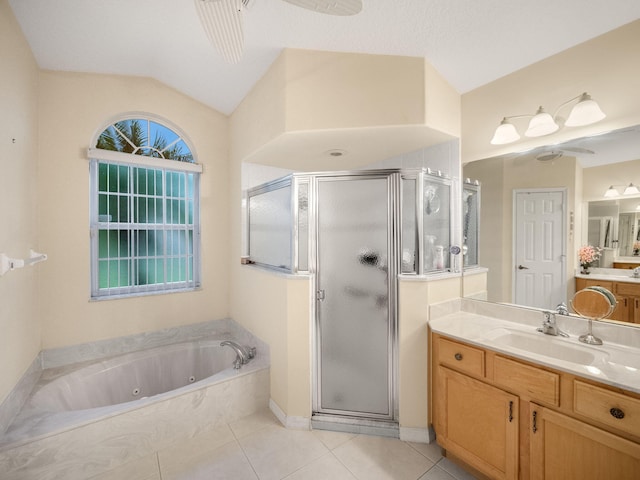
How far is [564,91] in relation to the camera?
1.67 m

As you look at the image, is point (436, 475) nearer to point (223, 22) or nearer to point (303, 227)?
point (303, 227)

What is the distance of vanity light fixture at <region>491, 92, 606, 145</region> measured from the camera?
156 cm

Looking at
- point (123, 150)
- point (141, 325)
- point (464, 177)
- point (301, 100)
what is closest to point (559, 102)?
point (464, 177)

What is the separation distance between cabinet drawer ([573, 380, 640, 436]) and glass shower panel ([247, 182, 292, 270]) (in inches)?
71.2

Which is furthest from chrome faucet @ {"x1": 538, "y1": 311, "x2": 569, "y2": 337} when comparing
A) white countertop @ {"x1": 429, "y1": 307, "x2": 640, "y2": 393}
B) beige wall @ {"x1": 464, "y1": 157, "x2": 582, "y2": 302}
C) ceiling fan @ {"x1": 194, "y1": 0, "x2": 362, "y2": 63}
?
ceiling fan @ {"x1": 194, "y1": 0, "x2": 362, "y2": 63}

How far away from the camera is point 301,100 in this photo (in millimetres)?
1971

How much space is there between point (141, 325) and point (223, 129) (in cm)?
229

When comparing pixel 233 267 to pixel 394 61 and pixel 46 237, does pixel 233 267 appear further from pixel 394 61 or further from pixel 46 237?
pixel 394 61

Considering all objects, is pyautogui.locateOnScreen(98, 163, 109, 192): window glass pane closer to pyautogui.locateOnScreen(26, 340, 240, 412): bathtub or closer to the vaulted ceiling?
the vaulted ceiling

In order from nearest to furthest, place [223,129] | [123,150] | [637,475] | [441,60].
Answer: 1. [637,475]
2. [441,60]
3. [123,150]
4. [223,129]

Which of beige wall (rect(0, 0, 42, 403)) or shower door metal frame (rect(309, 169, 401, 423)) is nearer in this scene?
beige wall (rect(0, 0, 42, 403))

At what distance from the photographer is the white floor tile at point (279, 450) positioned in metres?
1.72

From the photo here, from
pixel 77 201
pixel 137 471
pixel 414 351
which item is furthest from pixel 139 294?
pixel 414 351

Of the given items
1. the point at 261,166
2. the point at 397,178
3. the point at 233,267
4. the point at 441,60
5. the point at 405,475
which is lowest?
the point at 405,475
